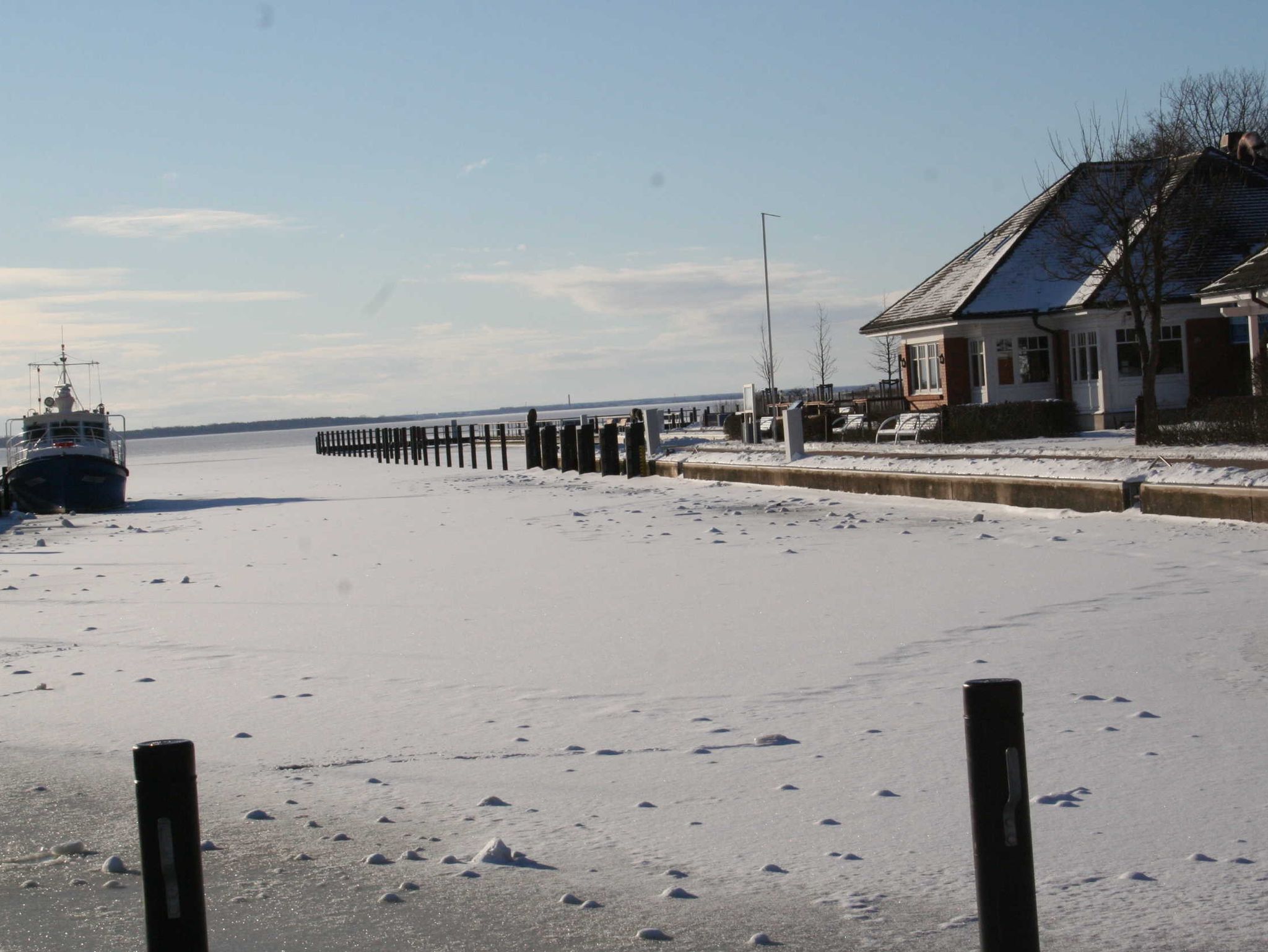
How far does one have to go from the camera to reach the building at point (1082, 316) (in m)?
32.7

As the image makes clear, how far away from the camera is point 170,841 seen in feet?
11.0

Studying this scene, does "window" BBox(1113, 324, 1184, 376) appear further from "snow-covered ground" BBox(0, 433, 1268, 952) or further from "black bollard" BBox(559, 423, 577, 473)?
"snow-covered ground" BBox(0, 433, 1268, 952)

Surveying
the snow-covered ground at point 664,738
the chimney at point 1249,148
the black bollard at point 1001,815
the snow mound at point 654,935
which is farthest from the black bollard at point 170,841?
the chimney at point 1249,148

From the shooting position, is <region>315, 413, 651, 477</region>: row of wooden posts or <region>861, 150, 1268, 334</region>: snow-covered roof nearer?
<region>861, 150, 1268, 334</region>: snow-covered roof

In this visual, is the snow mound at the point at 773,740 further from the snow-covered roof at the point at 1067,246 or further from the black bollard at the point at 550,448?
the black bollard at the point at 550,448

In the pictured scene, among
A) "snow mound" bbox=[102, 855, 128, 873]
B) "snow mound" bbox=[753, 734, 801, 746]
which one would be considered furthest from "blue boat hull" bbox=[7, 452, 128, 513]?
"snow mound" bbox=[102, 855, 128, 873]

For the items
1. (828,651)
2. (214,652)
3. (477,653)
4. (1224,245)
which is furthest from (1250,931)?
(1224,245)

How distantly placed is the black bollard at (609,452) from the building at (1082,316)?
365 inches

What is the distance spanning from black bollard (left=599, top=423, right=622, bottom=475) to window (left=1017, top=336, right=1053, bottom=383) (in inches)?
420

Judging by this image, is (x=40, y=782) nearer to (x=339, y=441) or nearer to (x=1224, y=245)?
(x=1224, y=245)

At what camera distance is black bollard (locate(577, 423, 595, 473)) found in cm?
3594

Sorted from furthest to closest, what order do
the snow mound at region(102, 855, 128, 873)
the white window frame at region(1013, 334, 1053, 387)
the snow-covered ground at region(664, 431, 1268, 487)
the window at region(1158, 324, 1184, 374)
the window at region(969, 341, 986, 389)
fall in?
the window at region(969, 341, 986, 389) < the white window frame at region(1013, 334, 1053, 387) < the window at region(1158, 324, 1184, 374) < the snow-covered ground at region(664, 431, 1268, 487) < the snow mound at region(102, 855, 128, 873)

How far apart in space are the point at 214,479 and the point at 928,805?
53799mm

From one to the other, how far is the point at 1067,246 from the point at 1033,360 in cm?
360
